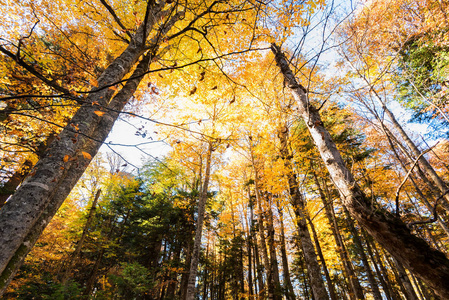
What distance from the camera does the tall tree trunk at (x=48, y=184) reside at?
1.47 metres

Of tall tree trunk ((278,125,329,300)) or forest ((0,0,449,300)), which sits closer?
forest ((0,0,449,300))

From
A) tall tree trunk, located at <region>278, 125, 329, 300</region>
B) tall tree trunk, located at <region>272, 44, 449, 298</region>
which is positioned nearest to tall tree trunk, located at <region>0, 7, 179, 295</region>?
tall tree trunk, located at <region>272, 44, 449, 298</region>

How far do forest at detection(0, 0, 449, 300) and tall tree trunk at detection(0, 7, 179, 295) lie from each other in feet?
0.05

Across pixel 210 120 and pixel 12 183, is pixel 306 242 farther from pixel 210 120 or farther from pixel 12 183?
pixel 12 183

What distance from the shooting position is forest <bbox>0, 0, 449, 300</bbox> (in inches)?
67.6

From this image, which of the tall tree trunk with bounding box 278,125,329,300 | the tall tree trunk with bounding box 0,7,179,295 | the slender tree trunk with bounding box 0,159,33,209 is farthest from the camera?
the slender tree trunk with bounding box 0,159,33,209

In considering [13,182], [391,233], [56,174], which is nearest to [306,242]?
[391,233]

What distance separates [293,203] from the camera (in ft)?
19.7

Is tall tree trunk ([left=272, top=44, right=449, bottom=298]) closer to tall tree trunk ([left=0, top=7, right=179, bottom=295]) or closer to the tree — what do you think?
the tree

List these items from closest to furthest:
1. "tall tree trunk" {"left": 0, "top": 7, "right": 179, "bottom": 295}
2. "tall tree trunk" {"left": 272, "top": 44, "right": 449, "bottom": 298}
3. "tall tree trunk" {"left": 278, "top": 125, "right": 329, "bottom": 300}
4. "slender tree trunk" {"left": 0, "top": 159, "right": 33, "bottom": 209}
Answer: "tall tree trunk" {"left": 272, "top": 44, "right": 449, "bottom": 298}
"tall tree trunk" {"left": 0, "top": 7, "right": 179, "bottom": 295}
"tall tree trunk" {"left": 278, "top": 125, "right": 329, "bottom": 300}
"slender tree trunk" {"left": 0, "top": 159, "right": 33, "bottom": 209}

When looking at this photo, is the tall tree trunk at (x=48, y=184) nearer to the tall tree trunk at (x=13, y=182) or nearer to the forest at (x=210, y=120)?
the forest at (x=210, y=120)

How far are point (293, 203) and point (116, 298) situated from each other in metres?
10.9

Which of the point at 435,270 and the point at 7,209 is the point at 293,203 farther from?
the point at 7,209

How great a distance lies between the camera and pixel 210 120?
8.49m
